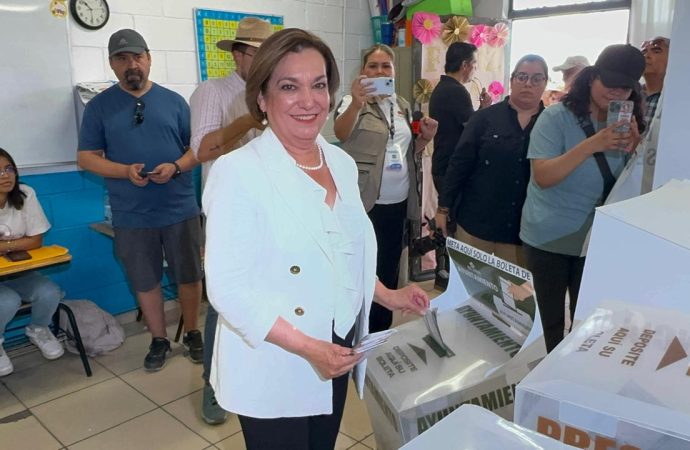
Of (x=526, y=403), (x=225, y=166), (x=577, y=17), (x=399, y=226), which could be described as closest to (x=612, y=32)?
(x=577, y=17)

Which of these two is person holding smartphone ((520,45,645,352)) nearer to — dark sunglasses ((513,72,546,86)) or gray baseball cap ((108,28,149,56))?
dark sunglasses ((513,72,546,86))

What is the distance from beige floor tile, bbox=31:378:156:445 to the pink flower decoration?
10.9ft

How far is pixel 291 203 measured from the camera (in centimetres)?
113

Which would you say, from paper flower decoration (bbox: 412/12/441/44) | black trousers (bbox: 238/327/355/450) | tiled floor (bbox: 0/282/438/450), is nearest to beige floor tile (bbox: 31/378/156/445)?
tiled floor (bbox: 0/282/438/450)

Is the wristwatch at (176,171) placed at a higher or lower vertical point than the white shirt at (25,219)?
higher

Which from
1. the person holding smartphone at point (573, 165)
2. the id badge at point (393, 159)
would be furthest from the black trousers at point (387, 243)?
the person holding smartphone at point (573, 165)

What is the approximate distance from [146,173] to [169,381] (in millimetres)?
1031

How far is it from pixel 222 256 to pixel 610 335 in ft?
2.21

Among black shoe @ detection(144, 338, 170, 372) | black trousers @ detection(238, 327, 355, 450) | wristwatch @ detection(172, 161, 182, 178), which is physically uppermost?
wristwatch @ detection(172, 161, 182, 178)

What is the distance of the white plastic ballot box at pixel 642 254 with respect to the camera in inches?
29.1

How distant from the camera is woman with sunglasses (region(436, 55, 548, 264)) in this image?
2291mm

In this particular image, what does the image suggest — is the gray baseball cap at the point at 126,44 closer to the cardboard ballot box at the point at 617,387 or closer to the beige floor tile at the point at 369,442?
the beige floor tile at the point at 369,442

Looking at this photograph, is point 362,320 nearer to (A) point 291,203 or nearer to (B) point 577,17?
(A) point 291,203

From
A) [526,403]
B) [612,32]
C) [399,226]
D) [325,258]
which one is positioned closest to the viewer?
[526,403]
